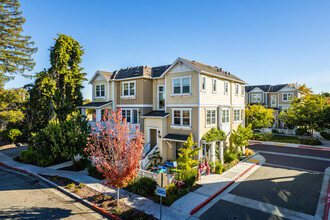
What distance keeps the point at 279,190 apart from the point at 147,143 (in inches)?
478

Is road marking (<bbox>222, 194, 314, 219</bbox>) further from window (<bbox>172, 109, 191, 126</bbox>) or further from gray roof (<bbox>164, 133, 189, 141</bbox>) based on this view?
window (<bbox>172, 109, 191, 126</bbox>)

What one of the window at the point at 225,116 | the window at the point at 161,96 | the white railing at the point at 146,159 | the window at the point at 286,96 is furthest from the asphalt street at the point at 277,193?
the window at the point at 286,96

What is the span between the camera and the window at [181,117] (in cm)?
1811

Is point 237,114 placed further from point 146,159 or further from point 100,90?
point 100,90

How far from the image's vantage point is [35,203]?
1151 cm

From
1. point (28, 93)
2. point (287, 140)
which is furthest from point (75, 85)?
point (287, 140)

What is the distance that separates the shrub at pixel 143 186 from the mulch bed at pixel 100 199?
1653mm

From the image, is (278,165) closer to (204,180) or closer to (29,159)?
(204,180)

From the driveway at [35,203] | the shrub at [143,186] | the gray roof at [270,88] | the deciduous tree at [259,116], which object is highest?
the gray roof at [270,88]

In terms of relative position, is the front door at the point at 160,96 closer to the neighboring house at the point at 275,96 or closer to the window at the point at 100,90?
the window at the point at 100,90

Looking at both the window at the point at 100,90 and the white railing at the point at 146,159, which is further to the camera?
the window at the point at 100,90

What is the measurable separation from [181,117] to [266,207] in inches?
391

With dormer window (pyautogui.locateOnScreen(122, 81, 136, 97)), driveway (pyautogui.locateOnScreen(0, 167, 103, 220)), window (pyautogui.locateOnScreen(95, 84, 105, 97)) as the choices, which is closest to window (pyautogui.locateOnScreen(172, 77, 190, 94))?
dormer window (pyautogui.locateOnScreen(122, 81, 136, 97))

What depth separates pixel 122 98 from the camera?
23.2 m
